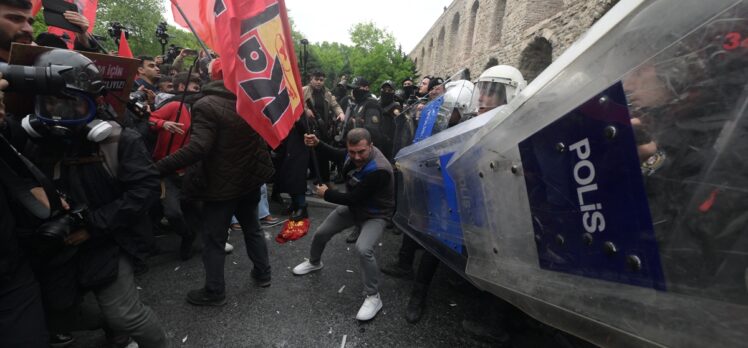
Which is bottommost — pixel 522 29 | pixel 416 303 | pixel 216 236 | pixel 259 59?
pixel 416 303

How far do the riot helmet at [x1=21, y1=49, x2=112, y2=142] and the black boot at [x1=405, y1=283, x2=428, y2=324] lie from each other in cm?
244

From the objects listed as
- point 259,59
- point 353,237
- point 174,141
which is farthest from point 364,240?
point 174,141

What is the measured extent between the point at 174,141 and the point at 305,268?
1.84 m

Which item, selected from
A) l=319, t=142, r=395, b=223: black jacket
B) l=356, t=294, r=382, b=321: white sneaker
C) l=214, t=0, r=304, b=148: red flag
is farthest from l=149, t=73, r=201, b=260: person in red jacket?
l=356, t=294, r=382, b=321: white sneaker

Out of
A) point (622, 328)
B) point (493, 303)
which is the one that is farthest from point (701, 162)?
point (493, 303)

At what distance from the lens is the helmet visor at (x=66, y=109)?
1.60 m

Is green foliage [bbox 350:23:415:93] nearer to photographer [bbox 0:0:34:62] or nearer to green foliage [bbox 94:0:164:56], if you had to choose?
green foliage [bbox 94:0:164:56]

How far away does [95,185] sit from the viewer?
1842mm

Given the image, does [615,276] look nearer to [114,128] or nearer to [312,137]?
[114,128]

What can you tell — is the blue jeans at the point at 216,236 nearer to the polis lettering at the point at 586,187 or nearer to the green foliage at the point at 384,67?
the polis lettering at the point at 586,187

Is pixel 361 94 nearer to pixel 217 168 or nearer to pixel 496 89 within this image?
pixel 496 89

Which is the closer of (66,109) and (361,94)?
(66,109)

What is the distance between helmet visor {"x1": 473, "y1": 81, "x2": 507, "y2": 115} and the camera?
3154 millimetres

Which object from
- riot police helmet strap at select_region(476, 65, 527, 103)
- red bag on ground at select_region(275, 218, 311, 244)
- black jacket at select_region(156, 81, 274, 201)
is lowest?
red bag on ground at select_region(275, 218, 311, 244)
